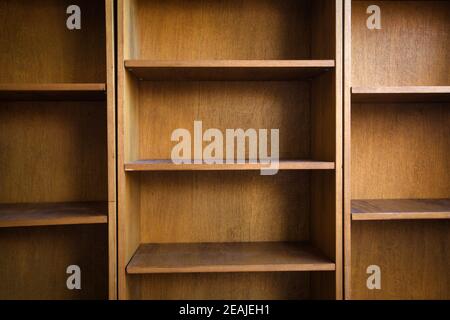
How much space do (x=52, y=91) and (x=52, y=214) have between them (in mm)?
500

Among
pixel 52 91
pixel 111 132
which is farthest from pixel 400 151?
pixel 52 91

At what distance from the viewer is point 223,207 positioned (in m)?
1.79

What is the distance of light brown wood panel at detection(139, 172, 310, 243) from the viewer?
5.83 feet

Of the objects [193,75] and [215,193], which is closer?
[193,75]

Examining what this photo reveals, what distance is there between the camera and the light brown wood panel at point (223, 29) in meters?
1.76

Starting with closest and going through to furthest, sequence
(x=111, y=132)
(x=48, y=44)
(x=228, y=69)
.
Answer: (x=111, y=132) < (x=228, y=69) < (x=48, y=44)

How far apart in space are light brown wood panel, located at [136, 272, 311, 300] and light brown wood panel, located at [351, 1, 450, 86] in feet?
3.64

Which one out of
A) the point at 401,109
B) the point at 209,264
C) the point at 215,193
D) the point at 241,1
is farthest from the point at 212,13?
the point at 209,264

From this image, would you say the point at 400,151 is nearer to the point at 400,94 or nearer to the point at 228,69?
the point at 400,94

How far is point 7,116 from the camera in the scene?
5.65 feet

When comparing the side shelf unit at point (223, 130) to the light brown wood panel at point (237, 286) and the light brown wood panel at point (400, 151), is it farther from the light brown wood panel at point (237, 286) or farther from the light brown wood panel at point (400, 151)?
the light brown wood panel at point (400, 151)

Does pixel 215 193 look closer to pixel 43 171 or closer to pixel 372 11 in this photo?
pixel 43 171

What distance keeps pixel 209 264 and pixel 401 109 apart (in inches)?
48.7

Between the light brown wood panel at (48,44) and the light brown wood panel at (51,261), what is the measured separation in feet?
2.47
